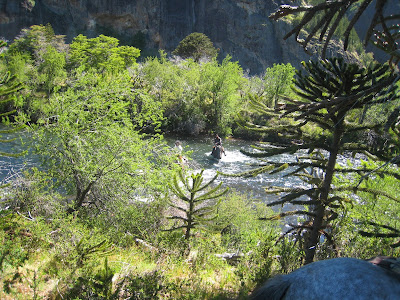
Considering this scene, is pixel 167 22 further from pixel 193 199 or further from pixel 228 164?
pixel 193 199

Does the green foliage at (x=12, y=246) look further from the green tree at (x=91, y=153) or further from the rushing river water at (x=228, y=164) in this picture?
the rushing river water at (x=228, y=164)

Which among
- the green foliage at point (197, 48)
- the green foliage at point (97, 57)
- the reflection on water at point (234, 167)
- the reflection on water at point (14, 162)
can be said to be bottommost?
the reflection on water at point (234, 167)

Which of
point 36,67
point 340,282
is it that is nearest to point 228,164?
point 340,282

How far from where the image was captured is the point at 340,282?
2662mm

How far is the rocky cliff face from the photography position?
226ft

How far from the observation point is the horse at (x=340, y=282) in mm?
2561

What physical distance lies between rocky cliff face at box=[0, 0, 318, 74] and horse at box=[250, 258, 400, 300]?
74.8m

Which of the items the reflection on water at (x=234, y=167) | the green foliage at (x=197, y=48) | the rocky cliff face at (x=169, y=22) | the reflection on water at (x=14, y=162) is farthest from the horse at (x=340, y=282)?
the rocky cliff face at (x=169, y=22)

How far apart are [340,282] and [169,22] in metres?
91.6

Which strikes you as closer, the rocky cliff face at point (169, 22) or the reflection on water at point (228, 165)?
the reflection on water at point (228, 165)

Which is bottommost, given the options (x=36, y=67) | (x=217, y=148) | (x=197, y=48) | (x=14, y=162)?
(x=217, y=148)

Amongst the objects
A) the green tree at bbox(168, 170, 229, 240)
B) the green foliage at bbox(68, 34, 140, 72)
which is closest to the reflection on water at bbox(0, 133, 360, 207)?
the green tree at bbox(168, 170, 229, 240)

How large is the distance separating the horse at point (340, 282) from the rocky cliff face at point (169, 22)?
74.8 metres

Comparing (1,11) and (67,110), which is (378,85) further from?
(1,11)
